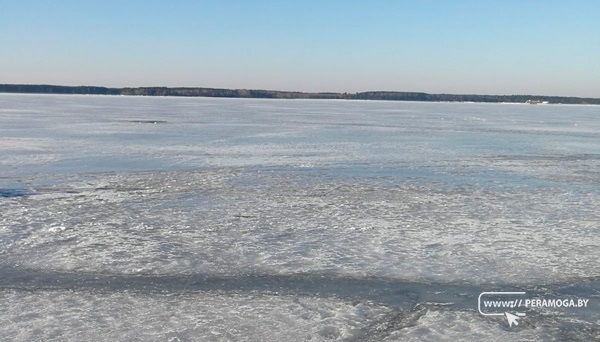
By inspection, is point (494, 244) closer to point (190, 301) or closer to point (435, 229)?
point (435, 229)

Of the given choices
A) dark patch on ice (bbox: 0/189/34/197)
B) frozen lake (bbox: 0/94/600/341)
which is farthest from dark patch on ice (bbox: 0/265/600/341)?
dark patch on ice (bbox: 0/189/34/197)

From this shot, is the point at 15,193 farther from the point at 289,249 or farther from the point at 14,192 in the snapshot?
the point at 289,249

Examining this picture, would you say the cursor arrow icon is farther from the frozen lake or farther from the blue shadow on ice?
the blue shadow on ice

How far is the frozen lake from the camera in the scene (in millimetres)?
Answer: 4113

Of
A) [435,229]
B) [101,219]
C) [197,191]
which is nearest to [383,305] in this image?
[435,229]

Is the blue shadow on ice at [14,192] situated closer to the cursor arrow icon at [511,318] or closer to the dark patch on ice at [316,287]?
the dark patch on ice at [316,287]

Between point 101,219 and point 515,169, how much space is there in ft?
25.3

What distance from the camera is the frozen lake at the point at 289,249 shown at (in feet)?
13.5

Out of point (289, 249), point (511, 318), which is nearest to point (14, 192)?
point (289, 249)

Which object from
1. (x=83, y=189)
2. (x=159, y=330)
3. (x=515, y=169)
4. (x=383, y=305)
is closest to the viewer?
(x=159, y=330)

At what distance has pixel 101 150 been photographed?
14.1m

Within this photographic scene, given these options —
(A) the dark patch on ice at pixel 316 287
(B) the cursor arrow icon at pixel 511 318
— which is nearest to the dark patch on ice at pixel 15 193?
(A) the dark patch on ice at pixel 316 287

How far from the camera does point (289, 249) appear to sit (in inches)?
232

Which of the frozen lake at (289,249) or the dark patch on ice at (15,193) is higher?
the frozen lake at (289,249)
